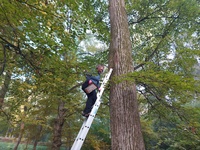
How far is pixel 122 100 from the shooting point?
2.45m

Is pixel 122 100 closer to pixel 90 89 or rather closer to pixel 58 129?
pixel 90 89

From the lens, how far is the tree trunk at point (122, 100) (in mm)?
2227

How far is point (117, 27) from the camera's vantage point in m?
3.13

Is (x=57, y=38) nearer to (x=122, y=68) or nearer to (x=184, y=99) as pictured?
(x=122, y=68)

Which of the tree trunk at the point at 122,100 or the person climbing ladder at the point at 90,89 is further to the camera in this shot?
the person climbing ladder at the point at 90,89

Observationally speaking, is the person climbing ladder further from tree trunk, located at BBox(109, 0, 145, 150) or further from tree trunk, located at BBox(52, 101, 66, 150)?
tree trunk, located at BBox(52, 101, 66, 150)

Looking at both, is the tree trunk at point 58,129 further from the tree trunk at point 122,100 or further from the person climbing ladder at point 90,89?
the tree trunk at point 122,100

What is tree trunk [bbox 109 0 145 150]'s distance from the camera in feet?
7.30

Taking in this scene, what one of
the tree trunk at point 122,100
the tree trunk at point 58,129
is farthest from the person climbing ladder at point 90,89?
the tree trunk at point 58,129

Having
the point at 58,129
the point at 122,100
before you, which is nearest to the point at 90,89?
the point at 122,100

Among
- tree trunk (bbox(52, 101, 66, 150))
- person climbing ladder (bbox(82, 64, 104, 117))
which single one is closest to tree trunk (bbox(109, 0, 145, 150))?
person climbing ladder (bbox(82, 64, 104, 117))

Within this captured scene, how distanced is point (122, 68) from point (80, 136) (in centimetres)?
125

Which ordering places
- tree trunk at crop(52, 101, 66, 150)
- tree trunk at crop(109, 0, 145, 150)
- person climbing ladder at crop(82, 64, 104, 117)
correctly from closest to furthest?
1. tree trunk at crop(109, 0, 145, 150)
2. person climbing ladder at crop(82, 64, 104, 117)
3. tree trunk at crop(52, 101, 66, 150)

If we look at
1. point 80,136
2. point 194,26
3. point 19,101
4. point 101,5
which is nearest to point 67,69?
point 80,136
